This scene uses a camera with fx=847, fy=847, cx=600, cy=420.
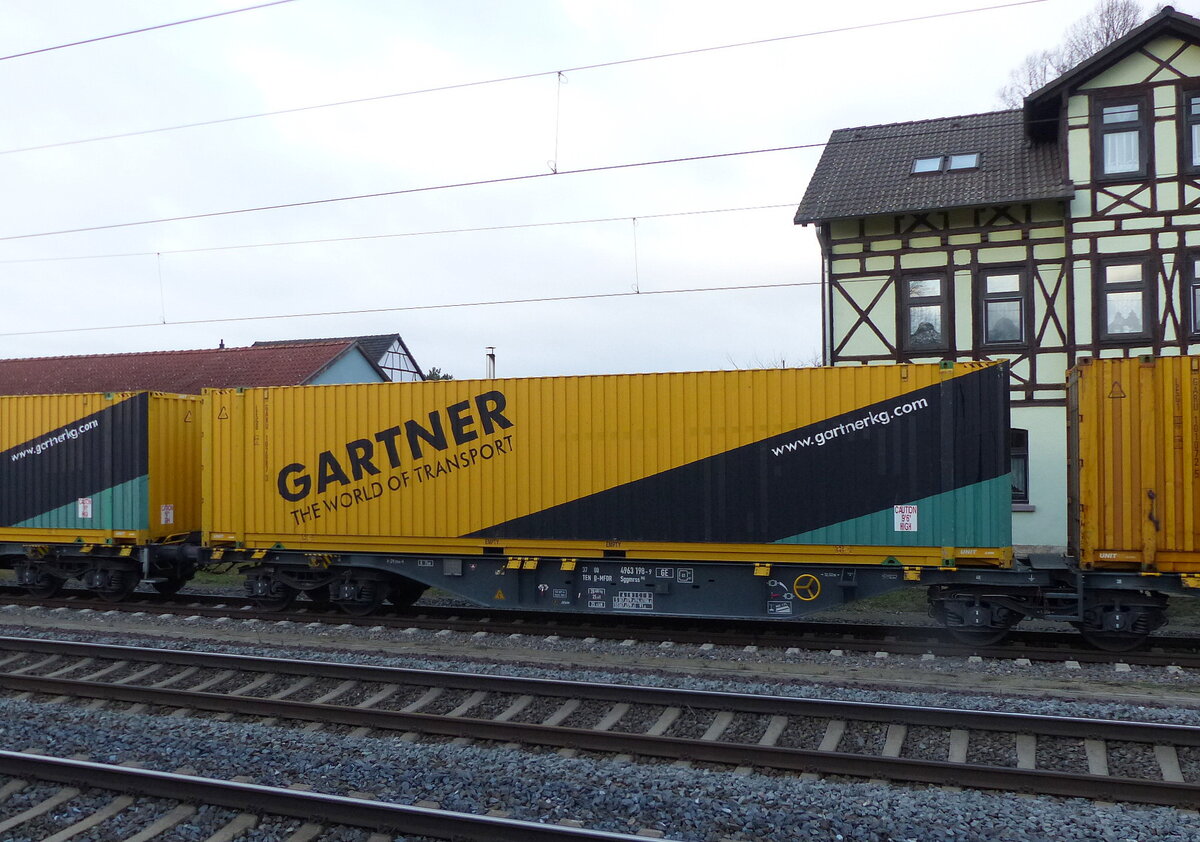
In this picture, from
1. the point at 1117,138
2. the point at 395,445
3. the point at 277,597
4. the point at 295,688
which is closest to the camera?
the point at 295,688

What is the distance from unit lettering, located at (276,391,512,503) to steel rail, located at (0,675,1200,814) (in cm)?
409

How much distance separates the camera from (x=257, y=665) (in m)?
8.60

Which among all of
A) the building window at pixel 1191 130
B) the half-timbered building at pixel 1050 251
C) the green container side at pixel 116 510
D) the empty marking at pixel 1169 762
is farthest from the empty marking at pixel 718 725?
the building window at pixel 1191 130

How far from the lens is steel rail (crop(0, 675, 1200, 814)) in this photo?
5.48 metres

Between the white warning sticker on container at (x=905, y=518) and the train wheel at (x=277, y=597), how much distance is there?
8.14m

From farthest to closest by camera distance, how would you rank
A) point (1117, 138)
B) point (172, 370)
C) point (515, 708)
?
1. point (172, 370)
2. point (1117, 138)
3. point (515, 708)

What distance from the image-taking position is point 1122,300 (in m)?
15.5

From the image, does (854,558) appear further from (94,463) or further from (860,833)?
(94,463)

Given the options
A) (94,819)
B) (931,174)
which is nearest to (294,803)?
(94,819)

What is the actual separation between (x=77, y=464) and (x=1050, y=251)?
56.0 feet

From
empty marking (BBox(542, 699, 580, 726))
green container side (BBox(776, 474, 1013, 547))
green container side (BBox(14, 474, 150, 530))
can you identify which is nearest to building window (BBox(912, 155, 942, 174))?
green container side (BBox(776, 474, 1013, 547))

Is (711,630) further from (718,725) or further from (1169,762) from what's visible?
(1169,762)

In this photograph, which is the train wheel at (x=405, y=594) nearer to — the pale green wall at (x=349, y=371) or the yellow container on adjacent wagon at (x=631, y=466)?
the yellow container on adjacent wagon at (x=631, y=466)

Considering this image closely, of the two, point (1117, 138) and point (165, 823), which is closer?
point (165, 823)
